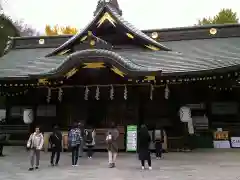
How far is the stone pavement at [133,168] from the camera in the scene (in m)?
9.14

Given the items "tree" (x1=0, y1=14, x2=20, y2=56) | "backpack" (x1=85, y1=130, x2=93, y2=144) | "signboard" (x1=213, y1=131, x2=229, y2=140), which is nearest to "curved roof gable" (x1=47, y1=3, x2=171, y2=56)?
"signboard" (x1=213, y1=131, x2=229, y2=140)

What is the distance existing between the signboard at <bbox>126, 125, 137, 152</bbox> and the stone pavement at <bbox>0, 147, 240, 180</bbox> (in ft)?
2.58

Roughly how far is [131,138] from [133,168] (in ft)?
13.2

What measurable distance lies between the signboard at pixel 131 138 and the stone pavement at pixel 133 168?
2.58ft

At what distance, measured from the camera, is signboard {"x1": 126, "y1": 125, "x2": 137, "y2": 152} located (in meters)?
14.4

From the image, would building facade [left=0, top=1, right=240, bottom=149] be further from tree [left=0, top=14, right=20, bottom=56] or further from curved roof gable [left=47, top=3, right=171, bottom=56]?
tree [left=0, top=14, right=20, bottom=56]

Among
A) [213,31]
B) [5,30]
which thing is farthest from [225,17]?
[5,30]

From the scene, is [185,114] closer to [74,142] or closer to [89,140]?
[89,140]

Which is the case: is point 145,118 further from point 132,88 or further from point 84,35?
point 84,35

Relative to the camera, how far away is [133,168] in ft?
34.5

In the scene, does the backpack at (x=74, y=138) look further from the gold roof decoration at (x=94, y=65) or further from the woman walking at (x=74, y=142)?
the gold roof decoration at (x=94, y=65)

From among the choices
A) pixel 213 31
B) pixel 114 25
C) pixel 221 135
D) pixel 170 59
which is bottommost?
pixel 221 135

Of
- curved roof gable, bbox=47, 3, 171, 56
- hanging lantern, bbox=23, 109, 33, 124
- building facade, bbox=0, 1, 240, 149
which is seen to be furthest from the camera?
curved roof gable, bbox=47, 3, 171, 56

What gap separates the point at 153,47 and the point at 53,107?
6655 mm
